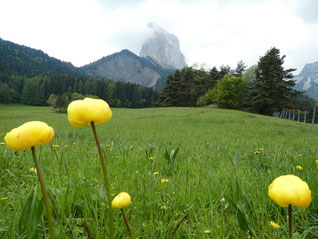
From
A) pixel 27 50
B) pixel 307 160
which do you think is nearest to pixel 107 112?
pixel 307 160

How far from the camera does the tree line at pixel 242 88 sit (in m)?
34.4

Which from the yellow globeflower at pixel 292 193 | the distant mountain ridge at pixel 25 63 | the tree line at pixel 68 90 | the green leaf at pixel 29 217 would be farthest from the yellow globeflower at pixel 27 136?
the distant mountain ridge at pixel 25 63

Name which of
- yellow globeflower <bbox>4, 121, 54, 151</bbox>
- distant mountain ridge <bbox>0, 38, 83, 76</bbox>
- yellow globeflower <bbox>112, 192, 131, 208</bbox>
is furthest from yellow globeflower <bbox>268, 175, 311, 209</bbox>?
distant mountain ridge <bbox>0, 38, 83, 76</bbox>

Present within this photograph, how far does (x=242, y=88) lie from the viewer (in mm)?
40750

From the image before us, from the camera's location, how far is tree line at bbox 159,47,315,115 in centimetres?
3441

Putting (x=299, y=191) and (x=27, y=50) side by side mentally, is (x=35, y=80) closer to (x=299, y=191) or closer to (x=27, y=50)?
(x=299, y=191)

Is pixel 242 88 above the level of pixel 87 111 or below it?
above

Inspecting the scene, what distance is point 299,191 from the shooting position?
62 centimetres

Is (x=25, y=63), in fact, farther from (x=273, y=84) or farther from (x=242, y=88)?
(x=273, y=84)

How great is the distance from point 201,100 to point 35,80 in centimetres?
7265

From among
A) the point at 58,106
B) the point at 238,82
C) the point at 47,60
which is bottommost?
the point at 58,106

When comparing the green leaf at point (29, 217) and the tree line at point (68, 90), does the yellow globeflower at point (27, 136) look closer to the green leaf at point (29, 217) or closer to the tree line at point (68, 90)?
the green leaf at point (29, 217)

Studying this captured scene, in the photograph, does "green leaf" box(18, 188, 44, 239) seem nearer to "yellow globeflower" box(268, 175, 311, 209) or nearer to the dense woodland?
"yellow globeflower" box(268, 175, 311, 209)

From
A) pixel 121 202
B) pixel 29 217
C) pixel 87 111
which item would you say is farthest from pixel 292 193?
pixel 29 217
